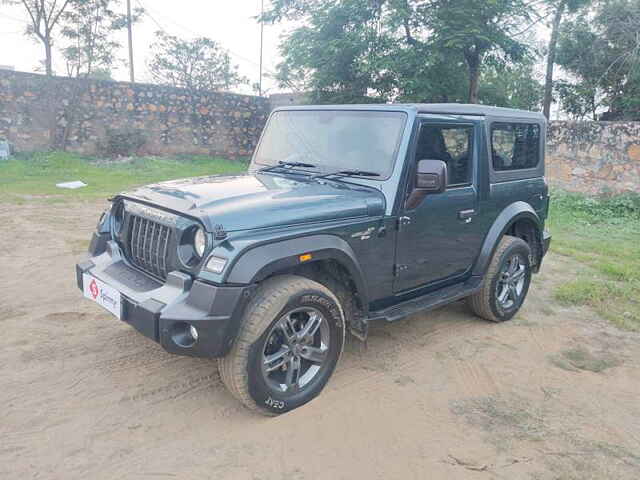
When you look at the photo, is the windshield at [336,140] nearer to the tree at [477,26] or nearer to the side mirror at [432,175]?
the side mirror at [432,175]

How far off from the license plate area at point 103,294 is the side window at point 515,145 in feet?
10.3

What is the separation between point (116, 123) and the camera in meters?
15.1

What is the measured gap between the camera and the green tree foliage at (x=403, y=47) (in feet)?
44.1

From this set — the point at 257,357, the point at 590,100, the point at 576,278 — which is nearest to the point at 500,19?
the point at 590,100

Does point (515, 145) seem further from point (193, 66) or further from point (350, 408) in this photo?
point (193, 66)

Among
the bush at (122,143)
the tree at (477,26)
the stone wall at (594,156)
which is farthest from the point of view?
the bush at (122,143)

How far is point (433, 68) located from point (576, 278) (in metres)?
9.38

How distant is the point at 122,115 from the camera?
15.2 meters

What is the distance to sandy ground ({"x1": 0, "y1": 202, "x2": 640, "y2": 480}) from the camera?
9.08ft

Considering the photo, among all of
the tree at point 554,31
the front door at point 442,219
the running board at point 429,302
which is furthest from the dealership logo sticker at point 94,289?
the tree at point 554,31

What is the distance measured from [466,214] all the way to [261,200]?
180cm

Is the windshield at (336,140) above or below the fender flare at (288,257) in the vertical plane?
above

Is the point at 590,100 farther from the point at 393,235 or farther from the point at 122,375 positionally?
the point at 122,375

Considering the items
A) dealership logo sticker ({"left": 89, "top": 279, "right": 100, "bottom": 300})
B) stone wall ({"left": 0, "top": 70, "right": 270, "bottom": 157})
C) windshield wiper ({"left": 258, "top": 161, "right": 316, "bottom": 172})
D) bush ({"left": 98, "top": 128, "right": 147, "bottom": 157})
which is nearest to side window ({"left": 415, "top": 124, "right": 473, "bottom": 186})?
windshield wiper ({"left": 258, "top": 161, "right": 316, "bottom": 172})
